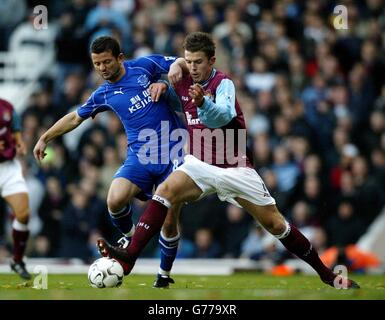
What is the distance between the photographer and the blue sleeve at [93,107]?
1037 cm

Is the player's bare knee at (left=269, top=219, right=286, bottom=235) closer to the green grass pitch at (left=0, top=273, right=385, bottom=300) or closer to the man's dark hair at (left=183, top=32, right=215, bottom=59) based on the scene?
the green grass pitch at (left=0, top=273, right=385, bottom=300)

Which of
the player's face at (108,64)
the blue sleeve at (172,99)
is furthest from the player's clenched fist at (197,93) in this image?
the blue sleeve at (172,99)

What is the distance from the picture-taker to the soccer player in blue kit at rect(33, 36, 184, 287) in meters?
10.5

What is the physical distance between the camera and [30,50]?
63.0 feet

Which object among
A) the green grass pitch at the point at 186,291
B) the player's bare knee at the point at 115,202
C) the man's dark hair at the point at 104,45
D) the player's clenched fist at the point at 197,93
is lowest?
A: the green grass pitch at the point at 186,291

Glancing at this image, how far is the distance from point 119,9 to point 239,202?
1055 centimetres

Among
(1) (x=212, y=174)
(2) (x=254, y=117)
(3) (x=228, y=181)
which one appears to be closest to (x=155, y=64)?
(1) (x=212, y=174)

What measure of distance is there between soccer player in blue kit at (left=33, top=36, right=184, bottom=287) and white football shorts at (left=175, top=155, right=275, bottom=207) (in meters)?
1.06

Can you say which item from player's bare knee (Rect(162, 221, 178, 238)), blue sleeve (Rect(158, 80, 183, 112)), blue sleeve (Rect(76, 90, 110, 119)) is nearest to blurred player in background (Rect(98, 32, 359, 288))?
player's bare knee (Rect(162, 221, 178, 238))

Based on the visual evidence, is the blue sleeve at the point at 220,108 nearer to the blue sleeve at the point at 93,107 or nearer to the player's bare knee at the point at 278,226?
the player's bare knee at the point at 278,226

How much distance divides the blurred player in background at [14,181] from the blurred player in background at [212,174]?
3011 millimetres

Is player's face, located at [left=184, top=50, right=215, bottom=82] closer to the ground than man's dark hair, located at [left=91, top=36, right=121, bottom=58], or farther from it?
closer to the ground

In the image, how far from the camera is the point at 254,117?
56.4 ft

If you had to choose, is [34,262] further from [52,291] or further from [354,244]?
[52,291]
